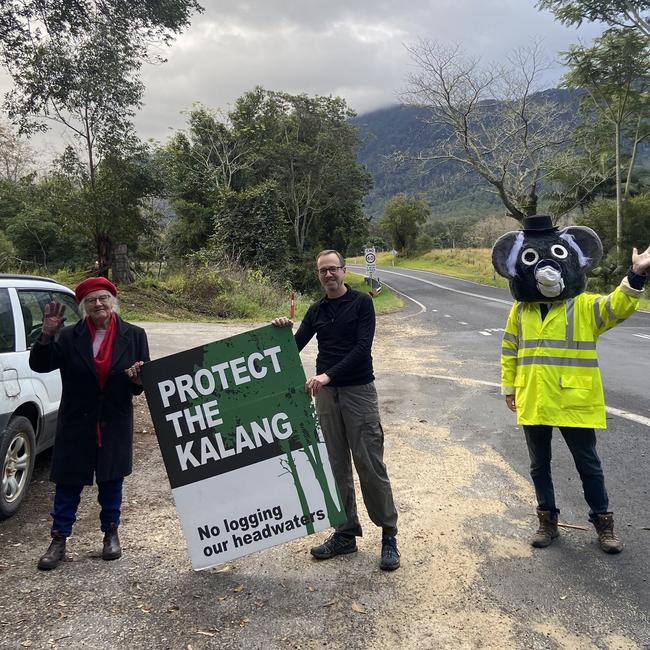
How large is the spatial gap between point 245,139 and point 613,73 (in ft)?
63.6

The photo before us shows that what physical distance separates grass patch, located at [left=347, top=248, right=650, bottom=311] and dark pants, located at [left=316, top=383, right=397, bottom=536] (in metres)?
30.6

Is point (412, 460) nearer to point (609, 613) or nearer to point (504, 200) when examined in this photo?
point (609, 613)

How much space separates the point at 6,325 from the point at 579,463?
4169 millimetres

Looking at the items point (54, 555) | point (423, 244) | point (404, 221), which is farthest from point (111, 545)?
point (423, 244)

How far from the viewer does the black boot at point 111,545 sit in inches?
135

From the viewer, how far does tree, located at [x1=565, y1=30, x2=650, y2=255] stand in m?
25.4

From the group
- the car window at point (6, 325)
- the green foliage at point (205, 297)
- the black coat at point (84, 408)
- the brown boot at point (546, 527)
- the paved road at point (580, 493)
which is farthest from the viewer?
the green foliage at point (205, 297)

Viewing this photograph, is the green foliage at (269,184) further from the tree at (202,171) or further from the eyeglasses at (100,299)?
the eyeglasses at (100,299)

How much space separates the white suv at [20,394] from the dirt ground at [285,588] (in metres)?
0.34

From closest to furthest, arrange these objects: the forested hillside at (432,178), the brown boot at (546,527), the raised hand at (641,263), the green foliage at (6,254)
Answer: the raised hand at (641,263) → the brown boot at (546,527) → the green foliage at (6,254) → the forested hillside at (432,178)

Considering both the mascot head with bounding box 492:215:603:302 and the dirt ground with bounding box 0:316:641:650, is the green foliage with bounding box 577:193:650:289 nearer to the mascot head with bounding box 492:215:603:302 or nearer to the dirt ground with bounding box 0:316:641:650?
the mascot head with bounding box 492:215:603:302

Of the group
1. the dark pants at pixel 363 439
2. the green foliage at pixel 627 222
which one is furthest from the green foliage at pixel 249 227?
the dark pants at pixel 363 439

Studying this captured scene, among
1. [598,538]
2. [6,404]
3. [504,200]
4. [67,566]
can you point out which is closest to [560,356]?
[598,538]

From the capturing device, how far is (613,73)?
26.6m
